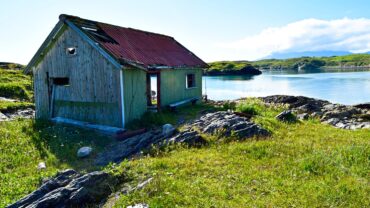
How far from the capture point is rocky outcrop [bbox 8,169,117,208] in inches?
270

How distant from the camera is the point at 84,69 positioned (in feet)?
53.9

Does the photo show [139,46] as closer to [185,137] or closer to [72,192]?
[185,137]

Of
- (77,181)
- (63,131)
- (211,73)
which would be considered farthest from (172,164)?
(211,73)

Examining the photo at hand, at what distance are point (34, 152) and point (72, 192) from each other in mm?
6161

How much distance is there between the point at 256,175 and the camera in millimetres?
8305

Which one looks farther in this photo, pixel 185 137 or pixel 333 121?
pixel 333 121

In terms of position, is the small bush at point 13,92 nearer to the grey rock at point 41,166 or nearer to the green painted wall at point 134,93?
the green painted wall at point 134,93

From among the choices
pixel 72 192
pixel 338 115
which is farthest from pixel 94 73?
pixel 338 115

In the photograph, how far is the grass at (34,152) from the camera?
29.4ft

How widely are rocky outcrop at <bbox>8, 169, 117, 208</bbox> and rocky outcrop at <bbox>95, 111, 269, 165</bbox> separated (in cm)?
343

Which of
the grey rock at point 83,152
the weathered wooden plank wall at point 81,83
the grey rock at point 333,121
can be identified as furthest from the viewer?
the grey rock at point 333,121

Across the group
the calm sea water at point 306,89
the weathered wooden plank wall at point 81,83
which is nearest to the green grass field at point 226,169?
the weathered wooden plank wall at point 81,83

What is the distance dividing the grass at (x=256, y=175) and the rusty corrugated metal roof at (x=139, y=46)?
25.3ft

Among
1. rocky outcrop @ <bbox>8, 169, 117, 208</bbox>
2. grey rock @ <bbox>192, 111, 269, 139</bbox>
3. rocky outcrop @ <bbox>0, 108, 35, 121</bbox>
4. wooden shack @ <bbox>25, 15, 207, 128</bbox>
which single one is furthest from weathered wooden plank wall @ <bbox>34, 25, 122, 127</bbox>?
rocky outcrop @ <bbox>8, 169, 117, 208</bbox>
